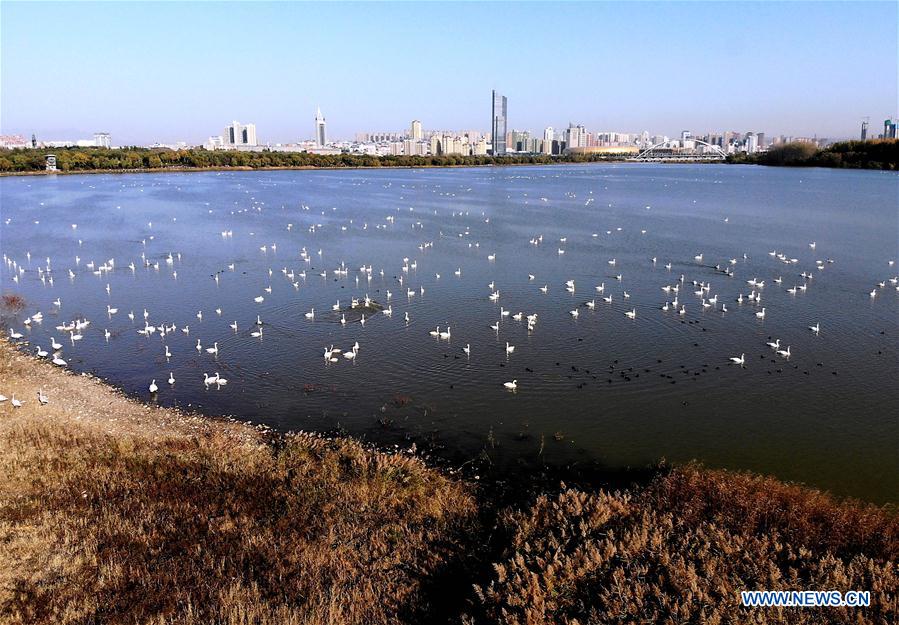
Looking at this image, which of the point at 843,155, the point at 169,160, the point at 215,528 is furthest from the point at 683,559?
the point at 169,160

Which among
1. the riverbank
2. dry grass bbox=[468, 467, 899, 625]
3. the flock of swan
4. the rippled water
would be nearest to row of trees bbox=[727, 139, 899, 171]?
the rippled water

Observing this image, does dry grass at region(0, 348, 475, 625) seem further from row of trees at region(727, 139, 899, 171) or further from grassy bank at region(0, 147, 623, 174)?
row of trees at region(727, 139, 899, 171)

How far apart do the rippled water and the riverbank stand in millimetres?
2584

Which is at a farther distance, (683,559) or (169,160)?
(169,160)

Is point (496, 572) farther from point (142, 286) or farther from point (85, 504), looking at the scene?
point (142, 286)

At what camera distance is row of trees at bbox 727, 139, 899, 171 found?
106625 millimetres

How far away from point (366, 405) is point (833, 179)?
96223mm

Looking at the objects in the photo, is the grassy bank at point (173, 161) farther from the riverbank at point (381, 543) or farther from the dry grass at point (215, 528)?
the riverbank at point (381, 543)

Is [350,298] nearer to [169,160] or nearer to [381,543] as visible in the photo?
[381,543]

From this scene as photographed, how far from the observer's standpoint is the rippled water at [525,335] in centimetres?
1434

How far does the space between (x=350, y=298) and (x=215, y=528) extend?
658 inches

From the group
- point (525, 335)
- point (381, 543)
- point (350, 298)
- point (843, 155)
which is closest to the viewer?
point (381, 543)

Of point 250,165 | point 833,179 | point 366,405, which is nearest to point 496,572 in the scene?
point 366,405

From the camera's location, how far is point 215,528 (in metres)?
9.55
